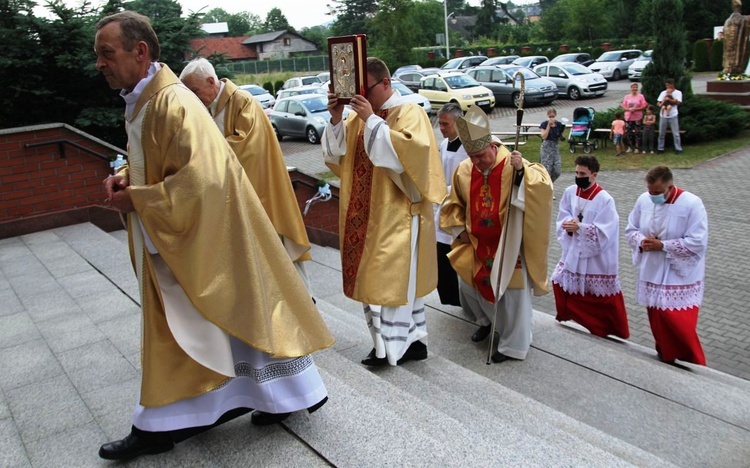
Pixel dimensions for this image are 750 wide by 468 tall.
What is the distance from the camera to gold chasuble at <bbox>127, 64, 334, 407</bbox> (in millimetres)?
2852

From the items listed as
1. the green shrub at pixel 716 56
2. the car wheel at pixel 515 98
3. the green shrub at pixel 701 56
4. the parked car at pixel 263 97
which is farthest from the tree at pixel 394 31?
the green shrub at pixel 716 56

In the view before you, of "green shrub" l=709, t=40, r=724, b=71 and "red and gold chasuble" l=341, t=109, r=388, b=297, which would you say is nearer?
"red and gold chasuble" l=341, t=109, r=388, b=297

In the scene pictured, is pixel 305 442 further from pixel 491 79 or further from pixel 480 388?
pixel 491 79

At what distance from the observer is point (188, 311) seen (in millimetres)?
2955

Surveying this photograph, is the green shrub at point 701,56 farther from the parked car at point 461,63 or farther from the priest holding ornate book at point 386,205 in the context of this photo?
the priest holding ornate book at point 386,205

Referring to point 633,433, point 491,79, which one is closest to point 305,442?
point 633,433

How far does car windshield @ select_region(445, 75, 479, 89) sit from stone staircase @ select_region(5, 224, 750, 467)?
19093 millimetres

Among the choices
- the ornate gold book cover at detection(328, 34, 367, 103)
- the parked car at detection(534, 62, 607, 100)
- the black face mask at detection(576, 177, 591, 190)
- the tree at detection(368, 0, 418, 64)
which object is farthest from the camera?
the tree at detection(368, 0, 418, 64)

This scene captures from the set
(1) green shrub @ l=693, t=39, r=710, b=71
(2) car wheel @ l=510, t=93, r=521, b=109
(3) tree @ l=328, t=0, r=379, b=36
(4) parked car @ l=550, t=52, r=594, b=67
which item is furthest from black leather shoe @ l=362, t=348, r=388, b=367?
(3) tree @ l=328, t=0, r=379, b=36

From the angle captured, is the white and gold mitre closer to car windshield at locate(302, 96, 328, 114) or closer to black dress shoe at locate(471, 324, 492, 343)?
black dress shoe at locate(471, 324, 492, 343)

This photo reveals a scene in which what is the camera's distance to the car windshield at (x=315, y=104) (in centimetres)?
2161

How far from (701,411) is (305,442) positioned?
9.55 ft

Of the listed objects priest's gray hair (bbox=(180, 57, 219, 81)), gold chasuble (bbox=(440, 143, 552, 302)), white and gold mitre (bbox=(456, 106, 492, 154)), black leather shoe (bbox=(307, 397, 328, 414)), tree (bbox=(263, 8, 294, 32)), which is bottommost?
black leather shoe (bbox=(307, 397, 328, 414))

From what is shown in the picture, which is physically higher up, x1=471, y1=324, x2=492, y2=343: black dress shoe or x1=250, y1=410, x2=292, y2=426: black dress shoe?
x1=250, y1=410, x2=292, y2=426: black dress shoe
